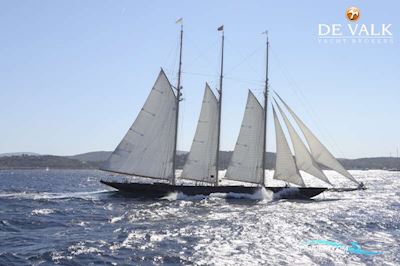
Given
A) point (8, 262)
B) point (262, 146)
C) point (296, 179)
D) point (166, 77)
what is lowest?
point (8, 262)

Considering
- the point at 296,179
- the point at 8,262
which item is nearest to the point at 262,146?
the point at 296,179

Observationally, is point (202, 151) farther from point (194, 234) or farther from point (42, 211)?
point (194, 234)

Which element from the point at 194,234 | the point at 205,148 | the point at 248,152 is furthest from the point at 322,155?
the point at 194,234

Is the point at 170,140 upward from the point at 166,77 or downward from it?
downward

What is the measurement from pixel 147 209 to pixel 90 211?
5.04 m

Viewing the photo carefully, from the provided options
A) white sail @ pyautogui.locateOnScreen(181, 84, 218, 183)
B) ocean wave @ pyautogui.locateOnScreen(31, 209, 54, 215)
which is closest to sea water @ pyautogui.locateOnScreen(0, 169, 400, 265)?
ocean wave @ pyautogui.locateOnScreen(31, 209, 54, 215)

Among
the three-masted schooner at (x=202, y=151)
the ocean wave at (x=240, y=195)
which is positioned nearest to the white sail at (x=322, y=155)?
the three-masted schooner at (x=202, y=151)

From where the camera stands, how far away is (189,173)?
53.3 meters

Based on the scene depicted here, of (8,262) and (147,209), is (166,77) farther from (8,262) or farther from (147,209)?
(8,262)

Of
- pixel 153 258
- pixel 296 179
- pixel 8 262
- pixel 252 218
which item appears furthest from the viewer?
pixel 296 179

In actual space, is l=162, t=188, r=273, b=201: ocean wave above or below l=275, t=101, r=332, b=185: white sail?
below

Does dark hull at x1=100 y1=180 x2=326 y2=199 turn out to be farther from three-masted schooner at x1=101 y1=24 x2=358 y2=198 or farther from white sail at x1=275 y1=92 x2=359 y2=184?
white sail at x1=275 y1=92 x2=359 y2=184

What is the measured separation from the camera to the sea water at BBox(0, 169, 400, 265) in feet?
72.1

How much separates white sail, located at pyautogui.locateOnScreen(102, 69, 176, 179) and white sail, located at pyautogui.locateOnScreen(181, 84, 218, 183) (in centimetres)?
250
